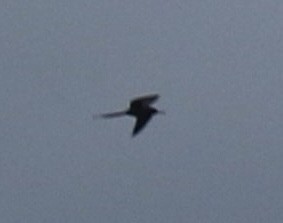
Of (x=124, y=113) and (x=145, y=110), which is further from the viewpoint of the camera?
(x=145, y=110)

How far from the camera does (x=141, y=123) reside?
10766 mm

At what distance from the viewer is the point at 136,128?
10961 millimetres

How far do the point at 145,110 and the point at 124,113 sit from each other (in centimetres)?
129

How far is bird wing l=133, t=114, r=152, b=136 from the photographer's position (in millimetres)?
10500

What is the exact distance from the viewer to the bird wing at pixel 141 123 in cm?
1050

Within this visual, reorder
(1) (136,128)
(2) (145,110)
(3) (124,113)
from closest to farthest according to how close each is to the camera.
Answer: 1. (3) (124,113)
2. (2) (145,110)
3. (1) (136,128)

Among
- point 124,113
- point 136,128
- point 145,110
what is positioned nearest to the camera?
point 124,113

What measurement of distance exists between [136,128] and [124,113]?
194 centimetres

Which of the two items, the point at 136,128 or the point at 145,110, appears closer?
the point at 145,110

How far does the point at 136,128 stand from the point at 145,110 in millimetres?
1007

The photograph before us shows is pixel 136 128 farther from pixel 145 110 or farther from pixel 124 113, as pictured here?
pixel 124 113

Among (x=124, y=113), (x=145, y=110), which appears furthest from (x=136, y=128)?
(x=124, y=113)

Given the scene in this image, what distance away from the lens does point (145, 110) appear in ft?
33.6
